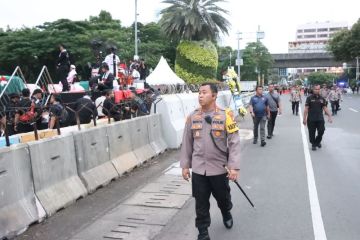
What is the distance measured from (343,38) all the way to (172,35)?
39.4m

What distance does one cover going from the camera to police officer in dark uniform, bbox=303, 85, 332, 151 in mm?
12375

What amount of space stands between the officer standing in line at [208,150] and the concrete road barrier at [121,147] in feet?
12.4

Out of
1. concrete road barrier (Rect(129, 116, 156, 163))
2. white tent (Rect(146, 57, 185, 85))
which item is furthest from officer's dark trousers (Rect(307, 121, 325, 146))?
white tent (Rect(146, 57, 185, 85))

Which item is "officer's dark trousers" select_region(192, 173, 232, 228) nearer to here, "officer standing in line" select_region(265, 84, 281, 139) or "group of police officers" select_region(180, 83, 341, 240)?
"group of police officers" select_region(180, 83, 341, 240)

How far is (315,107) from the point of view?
41.0 feet

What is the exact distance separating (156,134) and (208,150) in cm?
686

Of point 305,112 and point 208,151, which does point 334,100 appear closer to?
point 305,112

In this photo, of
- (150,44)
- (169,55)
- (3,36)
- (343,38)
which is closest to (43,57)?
(3,36)

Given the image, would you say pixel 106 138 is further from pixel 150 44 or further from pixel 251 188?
pixel 150 44

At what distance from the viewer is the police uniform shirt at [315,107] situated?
12.4 metres

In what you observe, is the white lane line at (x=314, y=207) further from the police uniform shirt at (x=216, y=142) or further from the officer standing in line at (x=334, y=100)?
the officer standing in line at (x=334, y=100)

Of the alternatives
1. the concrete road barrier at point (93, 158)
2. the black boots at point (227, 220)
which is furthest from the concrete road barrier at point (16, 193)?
the black boots at point (227, 220)

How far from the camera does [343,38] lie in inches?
2859

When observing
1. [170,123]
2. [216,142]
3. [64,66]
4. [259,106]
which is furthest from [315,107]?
[216,142]
